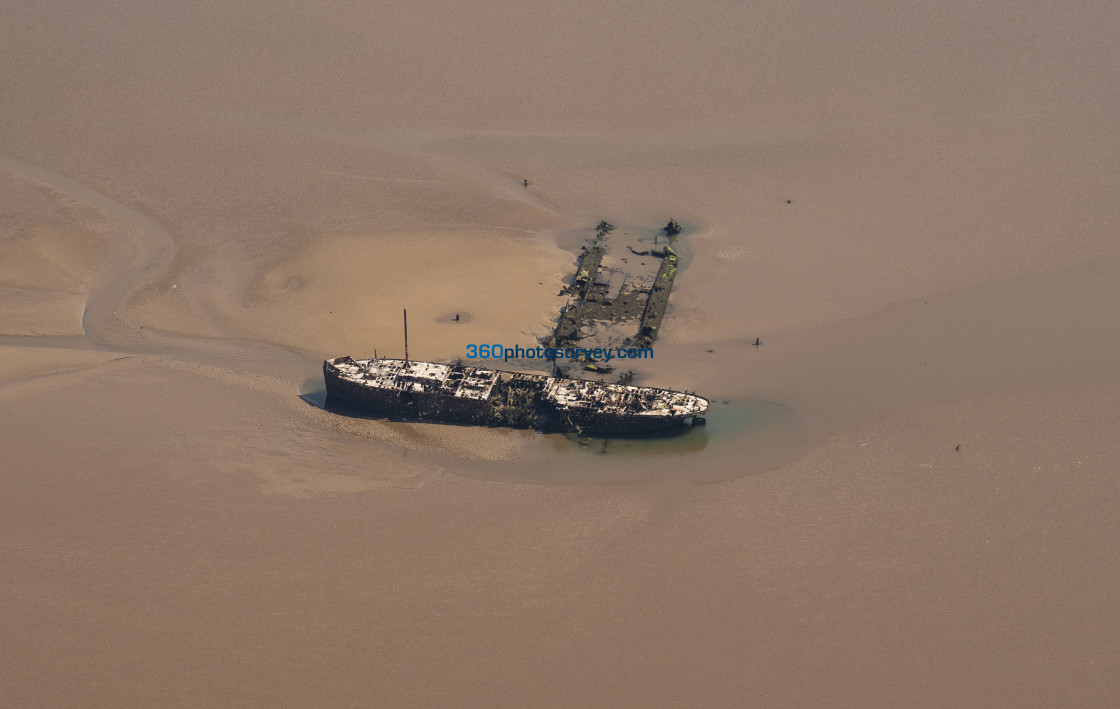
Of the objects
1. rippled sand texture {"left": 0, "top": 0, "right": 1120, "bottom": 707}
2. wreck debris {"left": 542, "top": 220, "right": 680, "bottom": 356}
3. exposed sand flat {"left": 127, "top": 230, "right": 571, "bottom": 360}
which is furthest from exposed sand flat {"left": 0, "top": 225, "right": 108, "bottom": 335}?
wreck debris {"left": 542, "top": 220, "right": 680, "bottom": 356}

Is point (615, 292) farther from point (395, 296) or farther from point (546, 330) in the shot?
point (395, 296)

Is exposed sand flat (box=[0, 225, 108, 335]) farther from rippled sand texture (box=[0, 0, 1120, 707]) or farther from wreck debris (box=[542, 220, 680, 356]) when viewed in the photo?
wreck debris (box=[542, 220, 680, 356])

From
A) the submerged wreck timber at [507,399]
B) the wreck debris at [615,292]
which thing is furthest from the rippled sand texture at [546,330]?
the wreck debris at [615,292]

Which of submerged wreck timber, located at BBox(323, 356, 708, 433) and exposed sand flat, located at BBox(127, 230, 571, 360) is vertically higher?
exposed sand flat, located at BBox(127, 230, 571, 360)

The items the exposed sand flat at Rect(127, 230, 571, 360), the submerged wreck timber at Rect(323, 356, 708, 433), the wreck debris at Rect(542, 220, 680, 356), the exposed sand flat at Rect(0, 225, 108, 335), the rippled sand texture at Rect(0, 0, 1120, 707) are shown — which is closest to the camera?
the rippled sand texture at Rect(0, 0, 1120, 707)

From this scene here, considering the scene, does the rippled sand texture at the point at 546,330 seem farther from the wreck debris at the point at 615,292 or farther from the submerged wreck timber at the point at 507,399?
the wreck debris at the point at 615,292

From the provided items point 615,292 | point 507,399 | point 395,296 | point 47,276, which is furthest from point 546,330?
point 47,276

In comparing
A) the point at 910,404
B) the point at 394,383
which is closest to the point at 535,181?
the point at 394,383

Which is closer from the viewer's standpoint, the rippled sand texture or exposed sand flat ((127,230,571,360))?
the rippled sand texture

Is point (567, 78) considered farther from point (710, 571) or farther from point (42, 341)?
point (710, 571)
